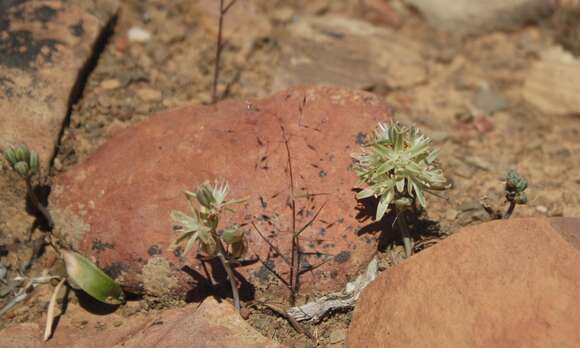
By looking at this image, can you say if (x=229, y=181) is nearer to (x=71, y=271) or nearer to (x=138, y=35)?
(x=71, y=271)

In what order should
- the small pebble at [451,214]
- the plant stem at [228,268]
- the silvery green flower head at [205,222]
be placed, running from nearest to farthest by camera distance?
the silvery green flower head at [205,222] → the plant stem at [228,268] → the small pebble at [451,214]

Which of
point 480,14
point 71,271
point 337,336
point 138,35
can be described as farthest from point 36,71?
point 480,14

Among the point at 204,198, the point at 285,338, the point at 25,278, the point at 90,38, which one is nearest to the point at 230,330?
the point at 285,338

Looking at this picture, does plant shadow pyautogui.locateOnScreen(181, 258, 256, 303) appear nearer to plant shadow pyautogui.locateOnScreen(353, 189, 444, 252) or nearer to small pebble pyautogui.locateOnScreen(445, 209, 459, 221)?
plant shadow pyautogui.locateOnScreen(353, 189, 444, 252)

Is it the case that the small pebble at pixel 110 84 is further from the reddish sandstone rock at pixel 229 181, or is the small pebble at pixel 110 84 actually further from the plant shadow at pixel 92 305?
the plant shadow at pixel 92 305

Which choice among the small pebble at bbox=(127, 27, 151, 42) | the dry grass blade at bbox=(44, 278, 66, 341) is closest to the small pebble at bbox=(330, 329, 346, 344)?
the dry grass blade at bbox=(44, 278, 66, 341)

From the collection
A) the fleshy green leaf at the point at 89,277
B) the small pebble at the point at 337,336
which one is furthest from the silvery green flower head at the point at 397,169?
the fleshy green leaf at the point at 89,277
